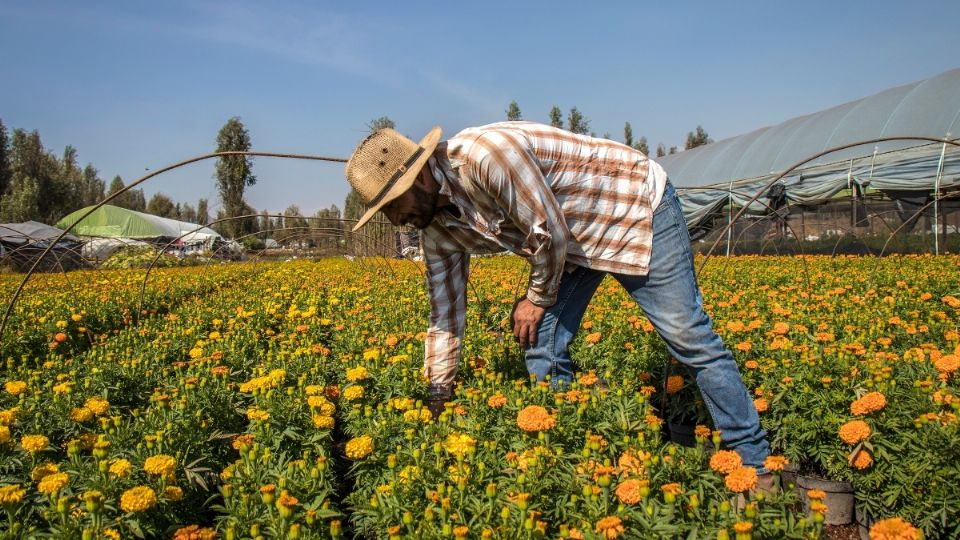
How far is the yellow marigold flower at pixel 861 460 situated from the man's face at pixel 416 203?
68.5 inches

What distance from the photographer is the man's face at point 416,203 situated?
2129mm

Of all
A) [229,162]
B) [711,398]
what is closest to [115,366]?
[711,398]

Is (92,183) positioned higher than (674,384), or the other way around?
(92,183)

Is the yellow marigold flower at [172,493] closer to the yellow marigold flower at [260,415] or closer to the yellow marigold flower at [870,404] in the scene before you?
the yellow marigold flower at [260,415]

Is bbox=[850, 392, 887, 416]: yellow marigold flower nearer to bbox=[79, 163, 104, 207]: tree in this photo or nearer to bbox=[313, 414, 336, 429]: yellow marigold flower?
bbox=[313, 414, 336, 429]: yellow marigold flower

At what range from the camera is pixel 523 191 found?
2.03m

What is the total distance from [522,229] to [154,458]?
1392 millimetres

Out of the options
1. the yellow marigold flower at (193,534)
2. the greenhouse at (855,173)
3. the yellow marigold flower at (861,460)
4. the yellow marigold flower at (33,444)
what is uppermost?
the greenhouse at (855,173)

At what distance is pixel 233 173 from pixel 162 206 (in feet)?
107

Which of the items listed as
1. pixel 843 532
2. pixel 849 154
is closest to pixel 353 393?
pixel 843 532

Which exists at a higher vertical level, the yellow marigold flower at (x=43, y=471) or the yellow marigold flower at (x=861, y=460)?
the yellow marigold flower at (x=43, y=471)

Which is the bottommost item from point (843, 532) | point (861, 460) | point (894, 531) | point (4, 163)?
point (843, 532)

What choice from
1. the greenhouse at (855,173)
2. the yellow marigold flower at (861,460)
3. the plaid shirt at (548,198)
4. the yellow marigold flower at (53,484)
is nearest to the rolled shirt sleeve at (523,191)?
the plaid shirt at (548,198)

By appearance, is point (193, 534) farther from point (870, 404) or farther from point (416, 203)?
point (870, 404)
